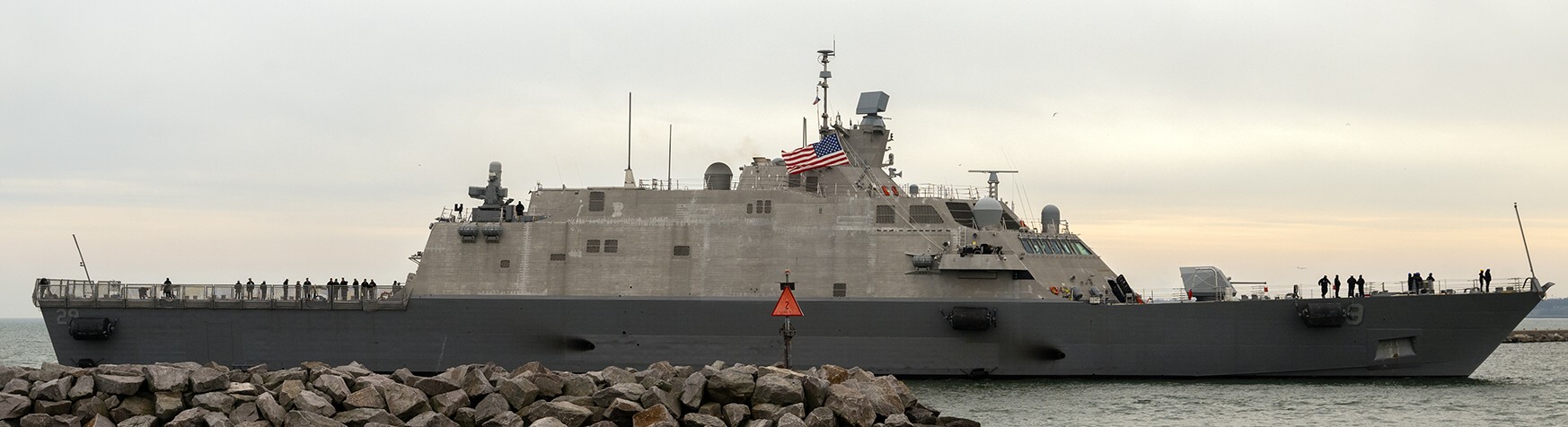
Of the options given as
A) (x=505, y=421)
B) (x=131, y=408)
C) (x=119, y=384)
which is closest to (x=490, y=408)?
(x=505, y=421)

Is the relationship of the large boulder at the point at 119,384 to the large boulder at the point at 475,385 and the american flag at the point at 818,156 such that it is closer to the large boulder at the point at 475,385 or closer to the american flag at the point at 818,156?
the large boulder at the point at 475,385

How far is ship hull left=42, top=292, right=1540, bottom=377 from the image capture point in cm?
2598

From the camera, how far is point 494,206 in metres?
28.3

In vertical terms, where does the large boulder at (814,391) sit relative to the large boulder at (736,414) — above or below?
above

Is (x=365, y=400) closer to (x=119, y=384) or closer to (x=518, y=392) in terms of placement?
(x=518, y=392)

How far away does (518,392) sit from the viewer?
658 inches

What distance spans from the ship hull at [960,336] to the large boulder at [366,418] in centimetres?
1066

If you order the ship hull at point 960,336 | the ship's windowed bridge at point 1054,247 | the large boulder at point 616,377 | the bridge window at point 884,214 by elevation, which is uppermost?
the bridge window at point 884,214

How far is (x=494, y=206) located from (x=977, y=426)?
1373cm

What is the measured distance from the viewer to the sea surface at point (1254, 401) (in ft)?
67.4

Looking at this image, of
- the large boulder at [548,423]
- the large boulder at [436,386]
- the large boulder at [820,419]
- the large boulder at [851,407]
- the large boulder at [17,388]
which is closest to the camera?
the large boulder at [548,423]

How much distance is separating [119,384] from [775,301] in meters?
12.4

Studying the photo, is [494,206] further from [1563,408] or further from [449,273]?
[1563,408]

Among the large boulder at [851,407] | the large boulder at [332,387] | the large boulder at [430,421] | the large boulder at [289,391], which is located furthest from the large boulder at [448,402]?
the large boulder at [851,407]
